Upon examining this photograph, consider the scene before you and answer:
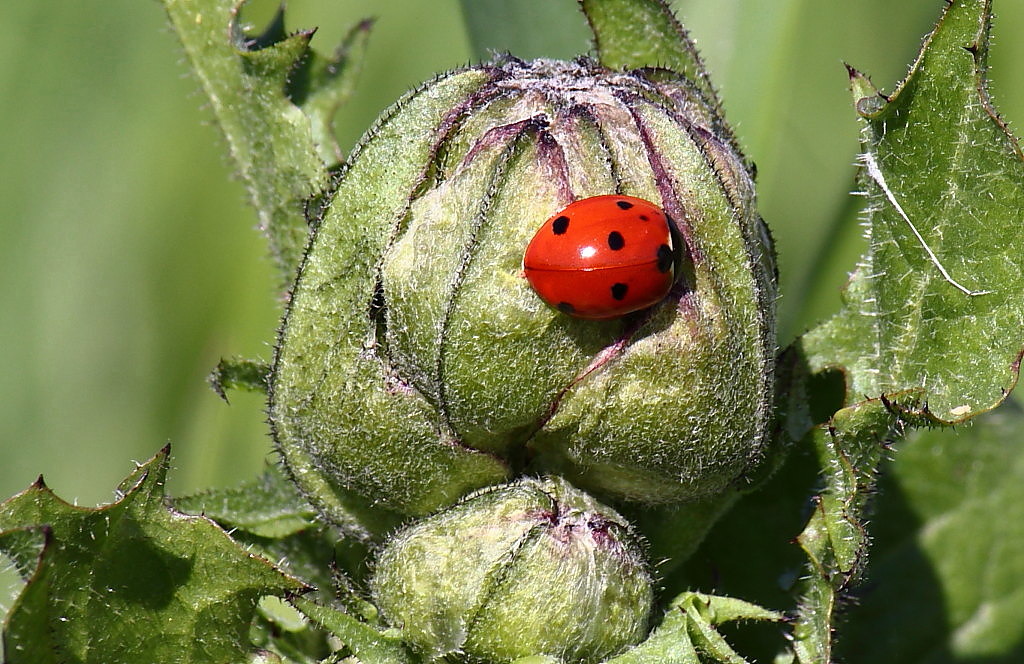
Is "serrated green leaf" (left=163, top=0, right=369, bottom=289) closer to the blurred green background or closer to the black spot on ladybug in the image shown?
the black spot on ladybug

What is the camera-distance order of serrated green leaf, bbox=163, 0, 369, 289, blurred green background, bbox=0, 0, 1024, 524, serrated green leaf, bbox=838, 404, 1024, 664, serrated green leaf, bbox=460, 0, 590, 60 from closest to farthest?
serrated green leaf, bbox=163, 0, 369, 289, serrated green leaf, bbox=460, 0, 590, 60, serrated green leaf, bbox=838, 404, 1024, 664, blurred green background, bbox=0, 0, 1024, 524

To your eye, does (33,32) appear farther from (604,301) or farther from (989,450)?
(989,450)

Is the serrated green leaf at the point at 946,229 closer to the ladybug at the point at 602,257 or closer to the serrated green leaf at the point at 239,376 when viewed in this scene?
the ladybug at the point at 602,257

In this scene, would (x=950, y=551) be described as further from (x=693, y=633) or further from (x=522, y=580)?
(x=522, y=580)

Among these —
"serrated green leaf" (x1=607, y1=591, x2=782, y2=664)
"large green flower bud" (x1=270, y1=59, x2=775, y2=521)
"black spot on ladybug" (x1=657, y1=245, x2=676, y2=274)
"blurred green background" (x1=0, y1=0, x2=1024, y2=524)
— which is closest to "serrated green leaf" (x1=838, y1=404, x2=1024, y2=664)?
"blurred green background" (x1=0, y1=0, x2=1024, y2=524)

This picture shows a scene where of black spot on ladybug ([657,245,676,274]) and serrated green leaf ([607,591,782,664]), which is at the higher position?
black spot on ladybug ([657,245,676,274])

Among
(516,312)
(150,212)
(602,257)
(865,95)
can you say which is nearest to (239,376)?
(516,312)
